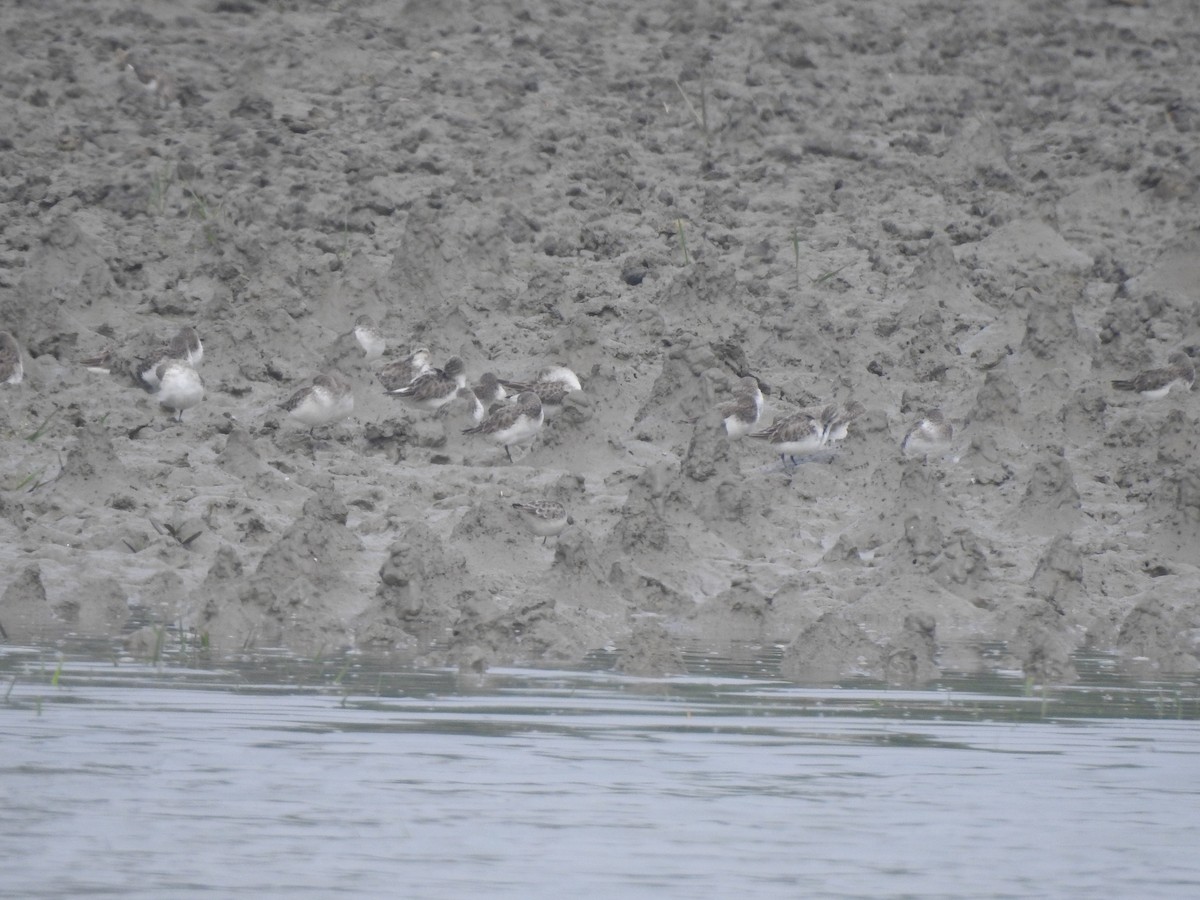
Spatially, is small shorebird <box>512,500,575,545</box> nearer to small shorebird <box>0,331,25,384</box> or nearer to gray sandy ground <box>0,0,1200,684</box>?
gray sandy ground <box>0,0,1200,684</box>

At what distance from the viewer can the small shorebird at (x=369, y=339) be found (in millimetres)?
16031

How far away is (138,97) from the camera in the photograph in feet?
70.9

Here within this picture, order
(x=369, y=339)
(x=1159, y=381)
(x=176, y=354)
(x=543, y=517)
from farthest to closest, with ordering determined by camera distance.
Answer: (x=369, y=339)
(x=1159, y=381)
(x=176, y=354)
(x=543, y=517)

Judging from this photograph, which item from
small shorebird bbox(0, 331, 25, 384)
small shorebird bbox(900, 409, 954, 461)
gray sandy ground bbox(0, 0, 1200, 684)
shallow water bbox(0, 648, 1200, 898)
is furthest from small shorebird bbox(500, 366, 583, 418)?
shallow water bbox(0, 648, 1200, 898)

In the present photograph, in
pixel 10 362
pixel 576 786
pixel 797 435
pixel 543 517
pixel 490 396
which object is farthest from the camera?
pixel 490 396

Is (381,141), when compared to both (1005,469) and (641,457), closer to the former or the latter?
(641,457)

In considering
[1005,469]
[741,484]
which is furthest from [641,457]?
[1005,469]

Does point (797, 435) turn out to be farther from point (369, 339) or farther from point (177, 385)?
point (177, 385)

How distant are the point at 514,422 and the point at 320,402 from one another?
1406mm

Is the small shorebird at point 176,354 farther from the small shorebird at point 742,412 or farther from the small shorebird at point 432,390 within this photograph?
the small shorebird at point 742,412

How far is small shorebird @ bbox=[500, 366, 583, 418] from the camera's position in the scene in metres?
15.1

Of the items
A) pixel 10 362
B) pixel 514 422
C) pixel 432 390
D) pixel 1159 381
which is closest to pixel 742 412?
pixel 514 422

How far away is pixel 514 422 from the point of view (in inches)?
566

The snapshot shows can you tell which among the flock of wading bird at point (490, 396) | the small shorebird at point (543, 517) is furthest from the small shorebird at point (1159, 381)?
the small shorebird at point (543, 517)
